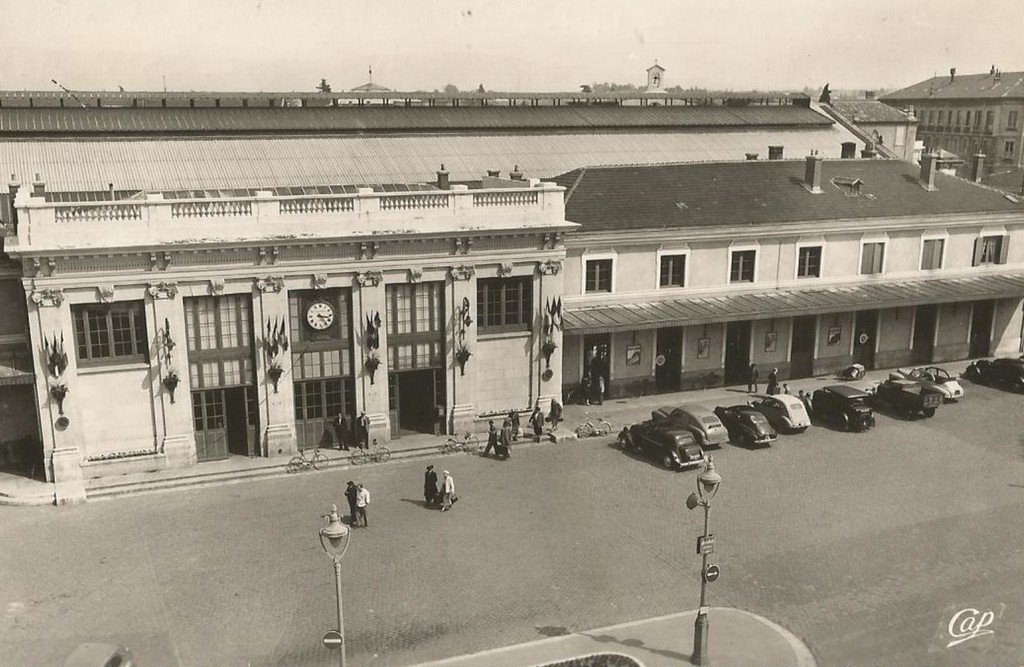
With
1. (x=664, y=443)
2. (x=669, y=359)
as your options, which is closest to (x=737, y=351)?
(x=669, y=359)

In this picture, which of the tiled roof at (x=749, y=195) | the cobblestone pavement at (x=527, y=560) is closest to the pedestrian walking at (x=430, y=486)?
the cobblestone pavement at (x=527, y=560)

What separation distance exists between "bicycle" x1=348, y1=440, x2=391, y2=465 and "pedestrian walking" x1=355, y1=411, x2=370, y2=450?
14.5 inches

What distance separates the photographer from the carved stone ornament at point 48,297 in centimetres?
2967

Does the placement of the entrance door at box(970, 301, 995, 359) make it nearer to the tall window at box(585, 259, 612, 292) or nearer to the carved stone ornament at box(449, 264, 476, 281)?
the tall window at box(585, 259, 612, 292)

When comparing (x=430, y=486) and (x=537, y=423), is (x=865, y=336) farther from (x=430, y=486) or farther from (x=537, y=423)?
(x=430, y=486)

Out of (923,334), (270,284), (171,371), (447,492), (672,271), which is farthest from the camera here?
(923,334)

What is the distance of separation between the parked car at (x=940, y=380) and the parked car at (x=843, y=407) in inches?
134

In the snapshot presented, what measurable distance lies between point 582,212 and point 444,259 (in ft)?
26.0

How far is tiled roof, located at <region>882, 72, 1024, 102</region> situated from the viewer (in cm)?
9950

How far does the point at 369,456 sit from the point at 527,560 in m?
9.65

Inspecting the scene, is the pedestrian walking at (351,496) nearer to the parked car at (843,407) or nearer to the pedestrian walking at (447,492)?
the pedestrian walking at (447,492)

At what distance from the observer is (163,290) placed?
102 ft

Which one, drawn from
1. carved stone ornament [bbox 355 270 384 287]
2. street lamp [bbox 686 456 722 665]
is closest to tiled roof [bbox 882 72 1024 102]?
carved stone ornament [bbox 355 270 384 287]

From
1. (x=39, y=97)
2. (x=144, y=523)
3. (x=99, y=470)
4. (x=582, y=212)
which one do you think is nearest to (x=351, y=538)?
(x=144, y=523)
